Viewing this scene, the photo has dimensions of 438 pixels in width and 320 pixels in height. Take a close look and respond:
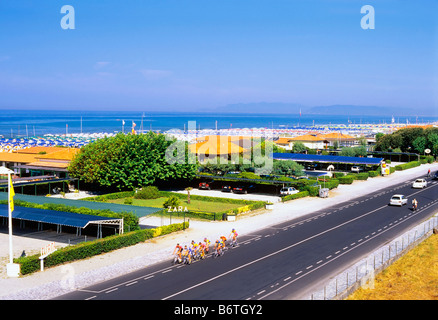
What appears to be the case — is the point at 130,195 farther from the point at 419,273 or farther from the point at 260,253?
the point at 419,273

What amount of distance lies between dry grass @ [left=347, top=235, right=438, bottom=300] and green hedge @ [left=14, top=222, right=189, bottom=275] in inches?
655

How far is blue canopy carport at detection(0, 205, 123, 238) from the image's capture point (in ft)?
109

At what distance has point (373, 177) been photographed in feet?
249

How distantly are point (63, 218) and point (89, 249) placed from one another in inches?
189

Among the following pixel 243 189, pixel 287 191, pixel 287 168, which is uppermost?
pixel 287 168

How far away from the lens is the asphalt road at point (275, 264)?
2416 centimetres

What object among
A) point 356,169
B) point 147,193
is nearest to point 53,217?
point 147,193

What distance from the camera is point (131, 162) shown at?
56438 mm

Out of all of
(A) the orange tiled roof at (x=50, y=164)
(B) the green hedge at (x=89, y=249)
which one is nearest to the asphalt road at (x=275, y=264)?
(B) the green hedge at (x=89, y=249)

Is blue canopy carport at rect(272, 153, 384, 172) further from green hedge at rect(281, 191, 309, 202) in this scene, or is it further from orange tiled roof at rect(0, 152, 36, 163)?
orange tiled roof at rect(0, 152, 36, 163)

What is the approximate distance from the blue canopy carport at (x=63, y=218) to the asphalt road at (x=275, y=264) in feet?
22.2

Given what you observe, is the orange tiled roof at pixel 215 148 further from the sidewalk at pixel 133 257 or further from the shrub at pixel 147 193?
the sidewalk at pixel 133 257

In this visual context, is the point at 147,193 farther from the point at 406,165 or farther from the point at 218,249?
the point at 406,165
